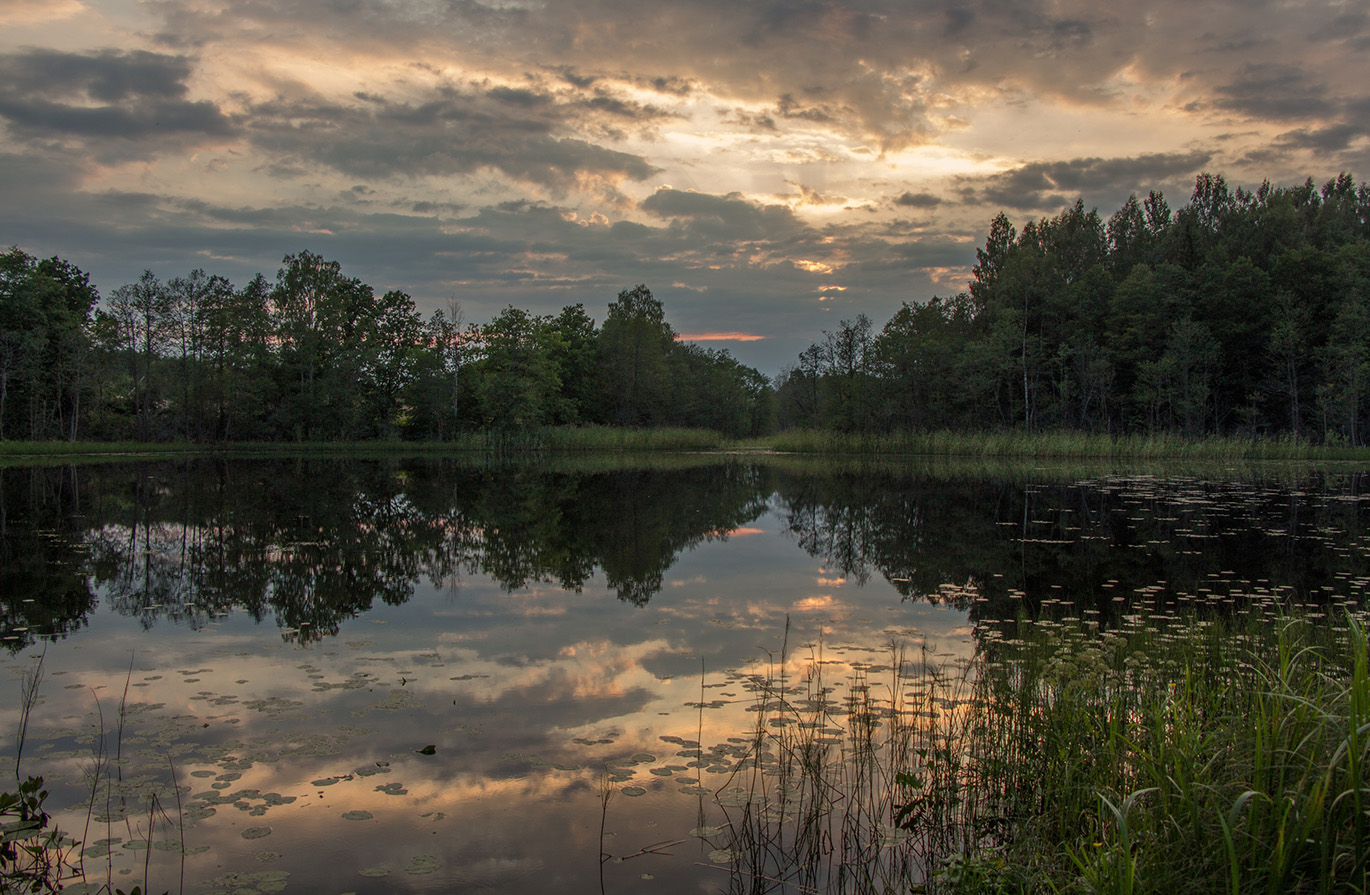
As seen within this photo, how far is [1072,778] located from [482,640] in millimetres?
5679

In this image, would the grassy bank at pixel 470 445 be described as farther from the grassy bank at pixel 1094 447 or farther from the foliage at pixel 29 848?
the foliage at pixel 29 848

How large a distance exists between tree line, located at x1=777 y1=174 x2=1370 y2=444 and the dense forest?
18 cm

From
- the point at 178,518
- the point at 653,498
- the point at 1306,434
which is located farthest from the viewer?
the point at 1306,434

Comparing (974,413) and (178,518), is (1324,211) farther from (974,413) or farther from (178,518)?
(178,518)

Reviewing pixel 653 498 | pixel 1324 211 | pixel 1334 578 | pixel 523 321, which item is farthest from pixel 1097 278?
pixel 1334 578

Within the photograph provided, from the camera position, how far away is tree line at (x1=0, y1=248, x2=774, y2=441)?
149 ft

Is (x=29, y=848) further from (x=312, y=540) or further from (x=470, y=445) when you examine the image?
(x=470, y=445)


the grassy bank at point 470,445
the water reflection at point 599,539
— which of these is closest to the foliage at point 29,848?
the water reflection at point 599,539

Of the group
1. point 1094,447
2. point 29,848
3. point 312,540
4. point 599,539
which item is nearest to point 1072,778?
point 29,848

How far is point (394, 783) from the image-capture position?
186 inches

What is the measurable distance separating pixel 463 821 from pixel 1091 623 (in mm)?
6299

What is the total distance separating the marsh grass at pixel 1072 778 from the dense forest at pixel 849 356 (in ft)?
154

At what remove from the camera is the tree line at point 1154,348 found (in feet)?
158

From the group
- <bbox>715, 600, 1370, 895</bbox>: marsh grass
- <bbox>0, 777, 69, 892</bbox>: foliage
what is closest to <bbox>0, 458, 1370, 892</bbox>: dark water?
<bbox>0, 777, 69, 892</bbox>: foliage
